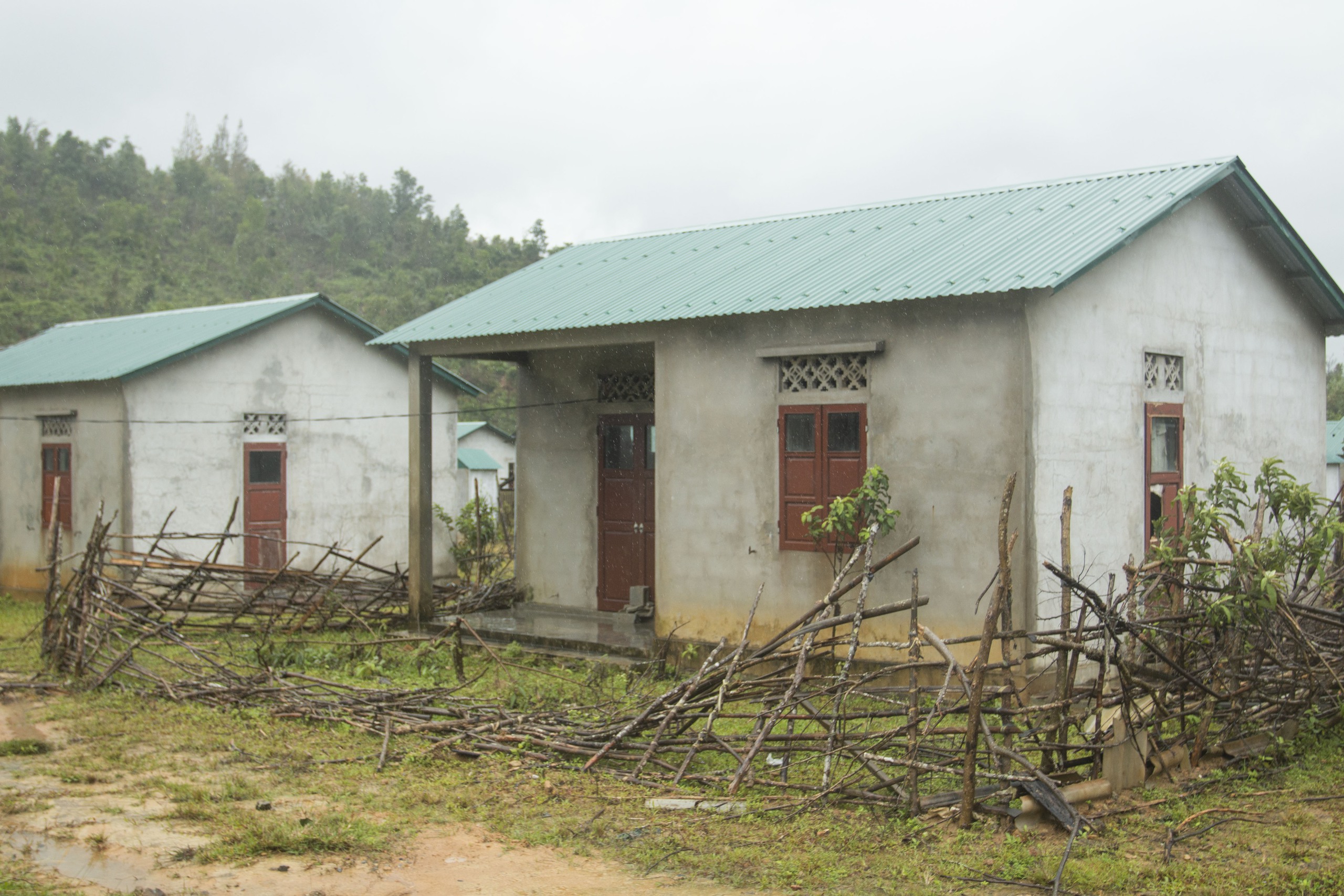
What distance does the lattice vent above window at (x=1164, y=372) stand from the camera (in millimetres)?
9781

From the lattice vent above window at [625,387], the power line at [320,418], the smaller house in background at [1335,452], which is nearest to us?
the lattice vent above window at [625,387]

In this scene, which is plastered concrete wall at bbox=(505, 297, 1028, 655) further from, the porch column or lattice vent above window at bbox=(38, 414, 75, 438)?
lattice vent above window at bbox=(38, 414, 75, 438)

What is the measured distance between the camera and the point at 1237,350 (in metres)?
10.9

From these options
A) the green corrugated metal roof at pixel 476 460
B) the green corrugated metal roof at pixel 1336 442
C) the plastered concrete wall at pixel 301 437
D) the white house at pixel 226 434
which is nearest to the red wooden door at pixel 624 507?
the white house at pixel 226 434

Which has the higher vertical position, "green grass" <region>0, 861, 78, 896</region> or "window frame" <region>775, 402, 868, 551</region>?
"window frame" <region>775, 402, 868, 551</region>

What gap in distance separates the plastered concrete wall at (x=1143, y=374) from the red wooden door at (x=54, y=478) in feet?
41.0

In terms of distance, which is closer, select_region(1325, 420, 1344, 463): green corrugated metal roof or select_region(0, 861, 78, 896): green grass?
select_region(0, 861, 78, 896): green grass

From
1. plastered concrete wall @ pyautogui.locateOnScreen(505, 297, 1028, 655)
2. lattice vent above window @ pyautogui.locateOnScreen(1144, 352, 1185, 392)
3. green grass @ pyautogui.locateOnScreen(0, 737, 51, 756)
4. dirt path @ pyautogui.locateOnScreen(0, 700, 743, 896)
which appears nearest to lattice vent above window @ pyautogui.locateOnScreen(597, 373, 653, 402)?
plastered concrete wall @ pyautogui.locateOnScreen(505, 297, 1028, 655)

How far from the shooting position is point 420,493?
1238 centimetres

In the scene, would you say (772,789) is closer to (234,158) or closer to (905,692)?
(905,692)

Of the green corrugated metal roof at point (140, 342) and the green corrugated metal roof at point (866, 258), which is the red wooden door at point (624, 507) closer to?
the green corrugated metal roof at point (866, 258)

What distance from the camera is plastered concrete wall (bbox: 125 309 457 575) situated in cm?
1440

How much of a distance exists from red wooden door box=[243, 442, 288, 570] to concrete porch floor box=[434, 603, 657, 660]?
381 centimetres

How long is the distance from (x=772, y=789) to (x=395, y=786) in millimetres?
2193
